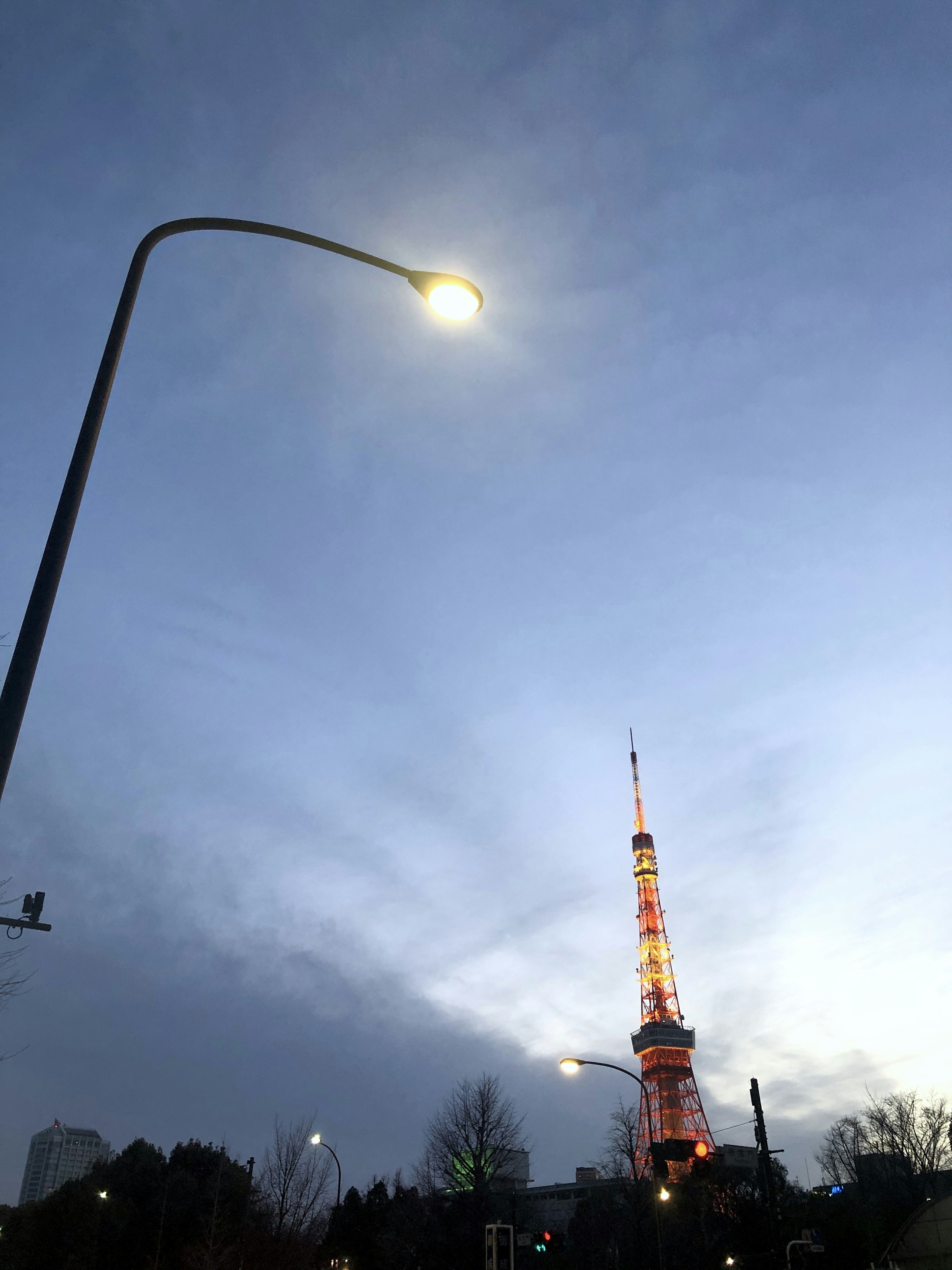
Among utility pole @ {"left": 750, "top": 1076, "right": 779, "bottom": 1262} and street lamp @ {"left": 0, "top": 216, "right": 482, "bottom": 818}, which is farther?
utility pole @ {"left": 750, "top": 1076, "right": 779, "bottom": 1262}

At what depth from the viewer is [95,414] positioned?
6566mm

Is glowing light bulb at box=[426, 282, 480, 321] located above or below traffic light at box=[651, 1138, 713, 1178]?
above

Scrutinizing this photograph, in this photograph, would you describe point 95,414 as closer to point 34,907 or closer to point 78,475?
point 78,475

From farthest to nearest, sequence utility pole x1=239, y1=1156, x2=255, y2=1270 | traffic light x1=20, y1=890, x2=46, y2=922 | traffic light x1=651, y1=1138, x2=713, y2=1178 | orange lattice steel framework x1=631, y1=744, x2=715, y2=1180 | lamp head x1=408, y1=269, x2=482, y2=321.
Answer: orange lattice steel framework x1=631, y1=744, x2=715, y2=1180 < utility pole x1=239, y1=1156, x2=255, y2=1270 < traffic light x1=651, y1=1138, x2=713, y2=1178 < traffic light x1=20, y1=890, x2=46, y2=922 < lamp head x1=408, y1=269, x2=482, y2=321

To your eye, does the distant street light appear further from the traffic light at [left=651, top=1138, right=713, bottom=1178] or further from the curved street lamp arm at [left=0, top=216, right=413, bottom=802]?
the traffic light at [left=651, top=1138, right=713, bottom=1178]

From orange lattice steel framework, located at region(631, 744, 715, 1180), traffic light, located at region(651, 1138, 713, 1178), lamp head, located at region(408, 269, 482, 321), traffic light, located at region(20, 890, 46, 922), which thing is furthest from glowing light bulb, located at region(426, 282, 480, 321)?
orange lattice steel framework, located at region(631, 744, 715, 1180)

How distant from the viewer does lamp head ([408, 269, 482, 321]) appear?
7195mm

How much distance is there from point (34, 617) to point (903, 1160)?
316 feet

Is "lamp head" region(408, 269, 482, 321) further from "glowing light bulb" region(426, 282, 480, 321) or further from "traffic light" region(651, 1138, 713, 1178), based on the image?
"traffic light" region(651, 1138, 713, 1178)

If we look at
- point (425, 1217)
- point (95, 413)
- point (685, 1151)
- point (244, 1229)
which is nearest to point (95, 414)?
point (95, 413)

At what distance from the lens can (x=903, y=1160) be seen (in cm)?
8006

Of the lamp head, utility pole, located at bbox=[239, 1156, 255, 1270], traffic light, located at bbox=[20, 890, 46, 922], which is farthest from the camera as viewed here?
utility pole, located at bbox=[239, 1156, 255, 1270]

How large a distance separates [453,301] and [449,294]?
9 cm

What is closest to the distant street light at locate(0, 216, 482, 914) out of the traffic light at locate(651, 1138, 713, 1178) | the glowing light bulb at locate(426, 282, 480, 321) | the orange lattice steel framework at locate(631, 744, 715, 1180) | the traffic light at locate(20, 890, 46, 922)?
the glowing light bulb at locate(426, 282, 480, 321)
